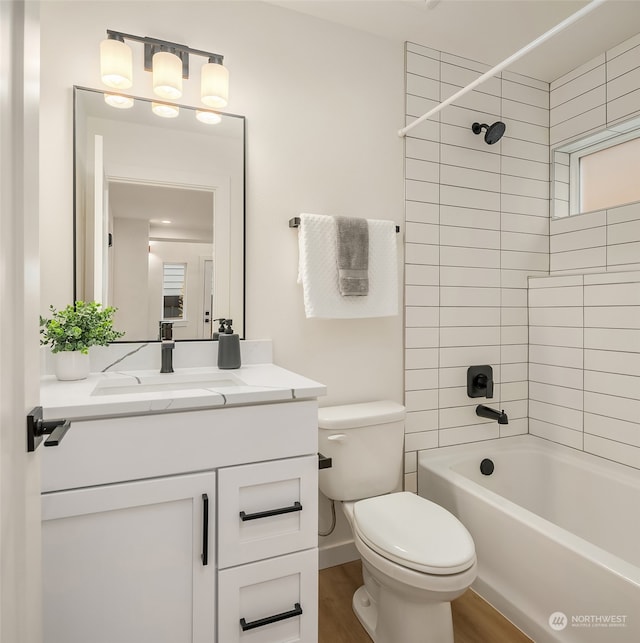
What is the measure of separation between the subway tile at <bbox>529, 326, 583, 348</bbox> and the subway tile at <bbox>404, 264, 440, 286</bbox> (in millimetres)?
695

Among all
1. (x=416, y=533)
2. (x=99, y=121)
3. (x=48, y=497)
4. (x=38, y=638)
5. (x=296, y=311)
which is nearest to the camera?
(x=38, y=638)

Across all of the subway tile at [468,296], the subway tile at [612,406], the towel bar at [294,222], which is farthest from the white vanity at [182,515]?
the subway tile at [612,406]

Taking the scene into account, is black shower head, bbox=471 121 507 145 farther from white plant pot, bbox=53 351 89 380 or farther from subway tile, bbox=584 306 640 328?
white plant pot, bbox=53 351 89 380

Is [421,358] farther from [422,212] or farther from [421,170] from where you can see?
[421,170]

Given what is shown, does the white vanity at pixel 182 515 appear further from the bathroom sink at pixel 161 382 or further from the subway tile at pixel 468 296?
the subway tile at pixel 468 296

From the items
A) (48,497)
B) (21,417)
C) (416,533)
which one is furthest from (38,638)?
(416,533)

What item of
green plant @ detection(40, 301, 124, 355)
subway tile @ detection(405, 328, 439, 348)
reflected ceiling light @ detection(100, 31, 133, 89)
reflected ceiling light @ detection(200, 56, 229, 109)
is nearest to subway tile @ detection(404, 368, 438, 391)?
subway tile @ detection(405, 328, 439, 348)

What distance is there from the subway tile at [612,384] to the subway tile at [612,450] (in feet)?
0.51

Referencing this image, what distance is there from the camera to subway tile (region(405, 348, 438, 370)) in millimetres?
2031

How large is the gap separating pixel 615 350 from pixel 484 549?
1072mm

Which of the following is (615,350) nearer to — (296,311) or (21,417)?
(296,311)

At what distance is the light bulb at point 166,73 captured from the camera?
1.51m

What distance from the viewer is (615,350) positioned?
1.95m

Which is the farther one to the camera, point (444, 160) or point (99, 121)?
point (444, 160)
